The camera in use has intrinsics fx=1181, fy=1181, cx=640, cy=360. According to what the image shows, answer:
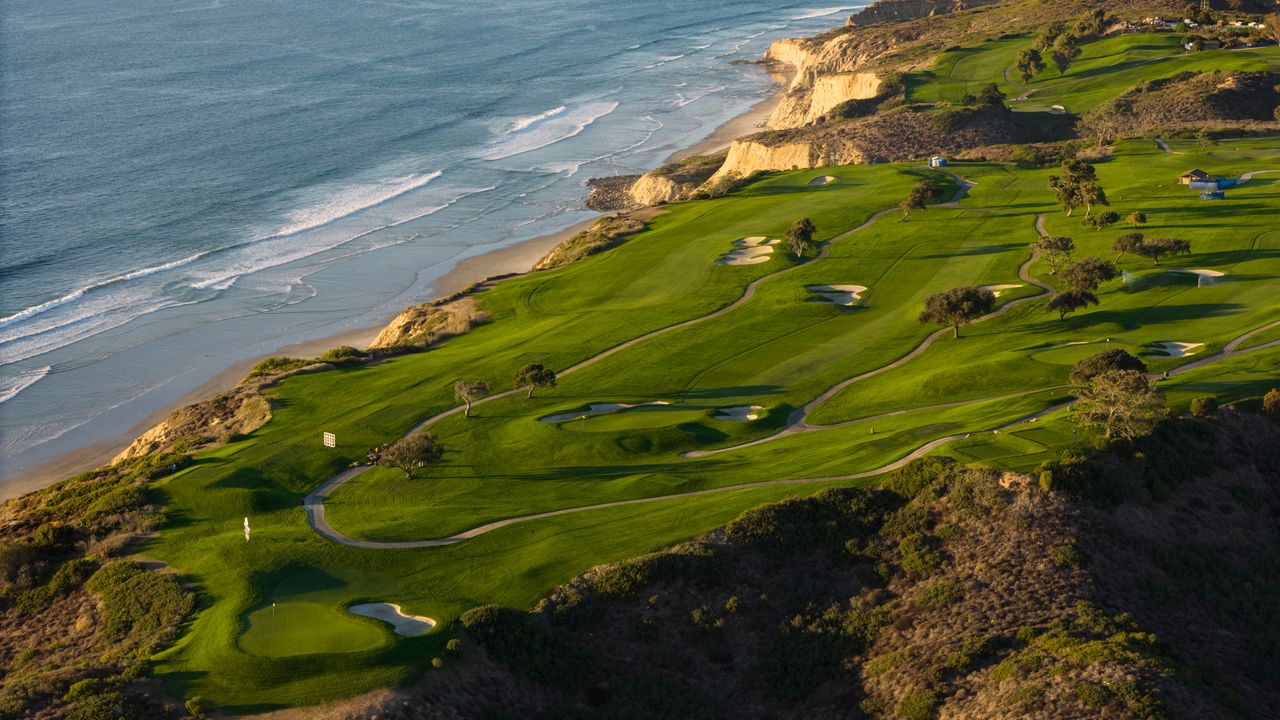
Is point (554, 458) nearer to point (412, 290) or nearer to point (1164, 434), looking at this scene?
point (1164, 434)

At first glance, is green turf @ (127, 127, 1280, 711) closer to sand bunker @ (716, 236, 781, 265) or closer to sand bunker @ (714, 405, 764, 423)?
sand bunker @ (714, 405, 764, 423)

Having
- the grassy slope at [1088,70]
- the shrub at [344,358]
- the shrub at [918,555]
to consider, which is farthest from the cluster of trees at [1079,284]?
the grassy slope at [1088,70]

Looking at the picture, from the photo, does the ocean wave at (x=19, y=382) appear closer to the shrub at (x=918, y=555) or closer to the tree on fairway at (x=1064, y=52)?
the shrub at (x=918, y=555)

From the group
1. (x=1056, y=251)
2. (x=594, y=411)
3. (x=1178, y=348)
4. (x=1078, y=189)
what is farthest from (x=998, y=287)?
(x=594, y=411)

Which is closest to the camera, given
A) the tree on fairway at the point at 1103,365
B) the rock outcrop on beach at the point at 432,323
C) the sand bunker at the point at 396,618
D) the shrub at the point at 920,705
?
the shrub at the point at 920,705

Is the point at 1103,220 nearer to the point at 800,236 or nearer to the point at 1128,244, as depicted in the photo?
the point at 1128,244

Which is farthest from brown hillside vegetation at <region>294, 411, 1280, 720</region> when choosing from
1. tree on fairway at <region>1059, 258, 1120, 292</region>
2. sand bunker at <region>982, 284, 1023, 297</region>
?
sand bunker at <region>982, 284, 1023, 297</region>
